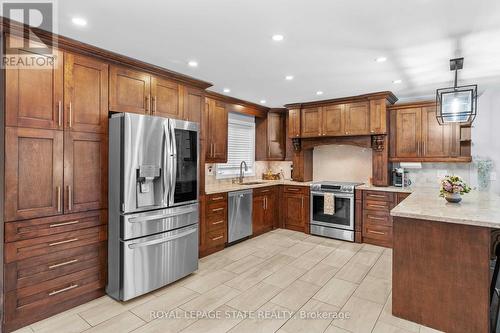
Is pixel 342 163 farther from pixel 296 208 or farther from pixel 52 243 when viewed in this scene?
pixel 52 243

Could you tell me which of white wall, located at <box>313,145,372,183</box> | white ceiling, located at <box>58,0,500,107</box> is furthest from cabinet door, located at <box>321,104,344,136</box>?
white ceiling, located at <box>58,0,500,107</box>

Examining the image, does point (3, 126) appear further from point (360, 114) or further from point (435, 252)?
point (360, 114)

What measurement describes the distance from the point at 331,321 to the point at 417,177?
3409mm

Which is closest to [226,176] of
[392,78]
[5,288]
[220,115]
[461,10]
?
[220,115]

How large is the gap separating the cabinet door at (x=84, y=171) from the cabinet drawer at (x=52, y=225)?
7cm

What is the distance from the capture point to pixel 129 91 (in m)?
2.92

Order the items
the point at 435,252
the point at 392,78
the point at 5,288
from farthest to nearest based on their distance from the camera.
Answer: the point at 392,78 → the point at 435,252 → the point at 5,288

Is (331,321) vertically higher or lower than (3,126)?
lower

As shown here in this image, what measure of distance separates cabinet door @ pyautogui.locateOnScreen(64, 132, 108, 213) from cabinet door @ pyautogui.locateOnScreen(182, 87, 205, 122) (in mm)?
1128

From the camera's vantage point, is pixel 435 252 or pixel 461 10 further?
pixel 435 252

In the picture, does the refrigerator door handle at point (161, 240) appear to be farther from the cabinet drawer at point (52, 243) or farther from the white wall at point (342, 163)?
the white wall at point (342, 163)

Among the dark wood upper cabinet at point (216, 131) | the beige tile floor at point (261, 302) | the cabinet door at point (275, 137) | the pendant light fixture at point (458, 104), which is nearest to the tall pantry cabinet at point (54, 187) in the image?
the beige tile floor at point (261, 302)

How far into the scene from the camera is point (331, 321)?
7.75 feet

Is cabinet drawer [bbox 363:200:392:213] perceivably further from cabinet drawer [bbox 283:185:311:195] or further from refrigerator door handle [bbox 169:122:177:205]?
refrigerator door handle [bbox 169:122:177:205]
